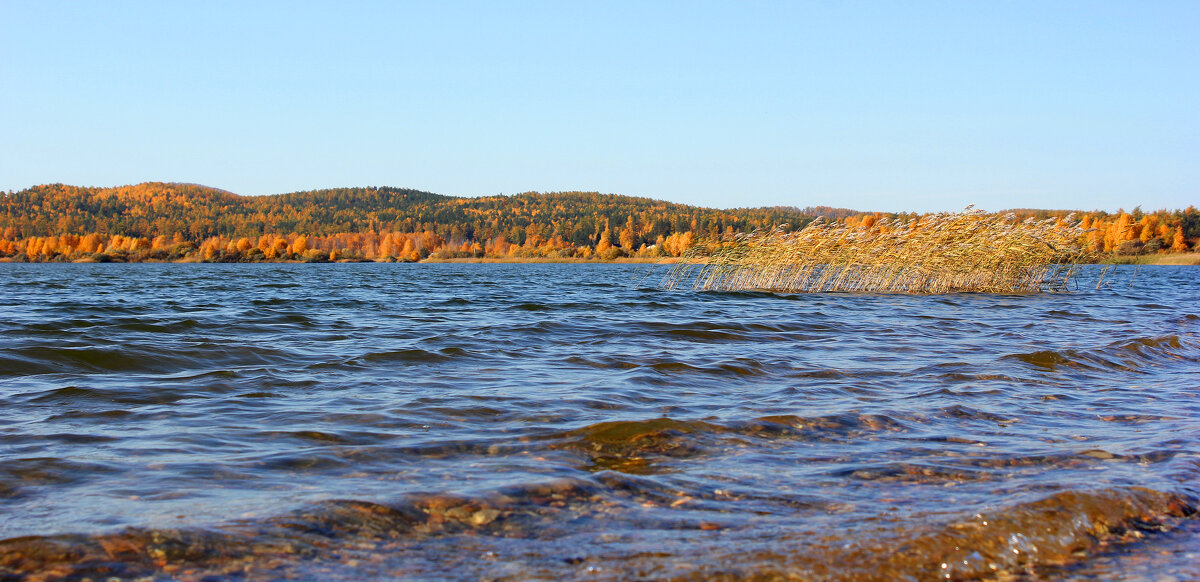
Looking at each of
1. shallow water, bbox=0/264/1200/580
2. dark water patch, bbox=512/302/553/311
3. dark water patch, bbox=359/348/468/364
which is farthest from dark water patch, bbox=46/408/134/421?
dark water patch, bbox=512/302/553/311

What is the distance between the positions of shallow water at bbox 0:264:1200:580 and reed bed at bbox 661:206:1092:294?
416 inches

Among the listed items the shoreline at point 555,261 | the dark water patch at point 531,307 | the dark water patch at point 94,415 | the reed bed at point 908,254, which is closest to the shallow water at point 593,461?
the dark water patch at point 94,415

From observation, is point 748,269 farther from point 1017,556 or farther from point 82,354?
point 1017,556

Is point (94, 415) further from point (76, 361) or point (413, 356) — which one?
point (413, 356)

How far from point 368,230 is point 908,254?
16271 cm

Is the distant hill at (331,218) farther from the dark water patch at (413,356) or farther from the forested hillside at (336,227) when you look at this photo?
the dark water patch at (413,356)

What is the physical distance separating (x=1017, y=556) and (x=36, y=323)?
1313 cm

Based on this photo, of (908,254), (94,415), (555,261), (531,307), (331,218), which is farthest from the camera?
(331,218)

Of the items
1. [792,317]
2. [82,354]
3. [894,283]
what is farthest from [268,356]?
[894,283]

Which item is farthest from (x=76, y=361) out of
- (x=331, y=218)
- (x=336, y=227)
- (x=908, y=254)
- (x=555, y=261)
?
(x=331, y=218)

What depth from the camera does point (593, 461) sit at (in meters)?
4.39

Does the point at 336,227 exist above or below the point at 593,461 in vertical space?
above

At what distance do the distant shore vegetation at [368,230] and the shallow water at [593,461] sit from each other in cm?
9164

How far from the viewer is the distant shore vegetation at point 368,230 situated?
120125mm
